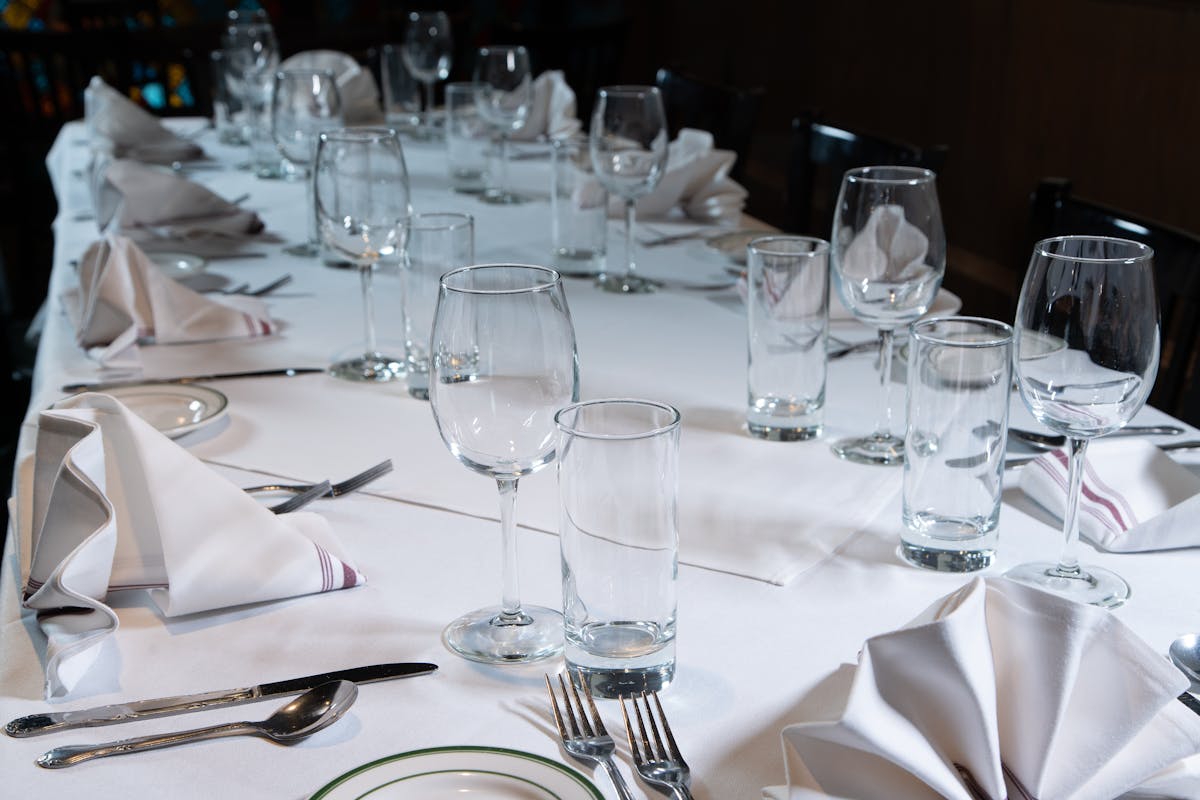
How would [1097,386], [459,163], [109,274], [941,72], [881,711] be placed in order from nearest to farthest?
[881,711], [1097,386], [109,274], [459,163], [941,72]

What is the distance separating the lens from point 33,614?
0.86 m

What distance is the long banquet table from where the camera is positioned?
2.34 feet

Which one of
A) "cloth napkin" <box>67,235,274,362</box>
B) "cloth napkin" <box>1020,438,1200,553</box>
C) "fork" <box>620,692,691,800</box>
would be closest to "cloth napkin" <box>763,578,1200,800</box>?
"fork" <box>620,692,691,800</box>

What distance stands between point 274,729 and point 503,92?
1.79 m

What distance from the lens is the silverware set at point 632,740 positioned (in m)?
0.67

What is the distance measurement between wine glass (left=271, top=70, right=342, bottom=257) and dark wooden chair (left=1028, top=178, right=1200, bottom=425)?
3.36ft

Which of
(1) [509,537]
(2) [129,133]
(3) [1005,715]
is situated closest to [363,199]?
(1) [509,537]

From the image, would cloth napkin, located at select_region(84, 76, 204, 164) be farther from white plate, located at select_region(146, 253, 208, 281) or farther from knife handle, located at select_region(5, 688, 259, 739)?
knife handle, located at select_region(5, 688, 259, 739)

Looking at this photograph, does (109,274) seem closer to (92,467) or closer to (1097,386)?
(92,467)

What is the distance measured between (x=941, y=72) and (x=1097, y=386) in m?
3.86

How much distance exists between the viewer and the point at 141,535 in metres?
0.88

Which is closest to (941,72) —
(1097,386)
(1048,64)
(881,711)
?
(1048,64)

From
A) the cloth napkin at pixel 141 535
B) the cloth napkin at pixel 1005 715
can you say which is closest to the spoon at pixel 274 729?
the cloth napkin at pixel 141 535

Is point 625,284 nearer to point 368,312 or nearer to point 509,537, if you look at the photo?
point 368,312
